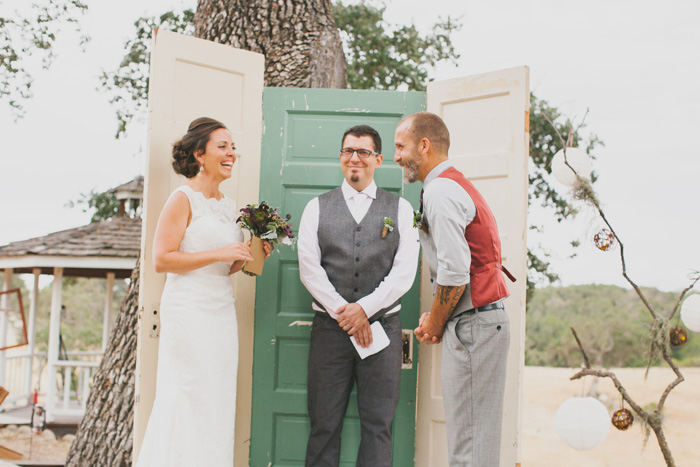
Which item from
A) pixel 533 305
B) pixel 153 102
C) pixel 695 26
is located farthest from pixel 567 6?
pixel 153 102

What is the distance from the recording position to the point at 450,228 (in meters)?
2.58

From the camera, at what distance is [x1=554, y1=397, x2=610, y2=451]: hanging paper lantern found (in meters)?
4.69

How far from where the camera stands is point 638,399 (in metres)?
A: 13.0

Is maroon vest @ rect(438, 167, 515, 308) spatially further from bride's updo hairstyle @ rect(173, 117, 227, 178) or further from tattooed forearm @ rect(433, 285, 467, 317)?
bride's updo hairstyle @ rect(173, 117, 227, 178)

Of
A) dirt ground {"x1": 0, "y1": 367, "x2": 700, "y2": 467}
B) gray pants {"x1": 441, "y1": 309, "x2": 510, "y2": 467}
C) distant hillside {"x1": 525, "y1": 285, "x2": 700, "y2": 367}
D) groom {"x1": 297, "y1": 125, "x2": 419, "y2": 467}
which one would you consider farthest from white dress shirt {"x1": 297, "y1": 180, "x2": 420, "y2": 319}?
distant hillside {"x1": 525, "y1": 285, "x2": 700, "y2": 367}

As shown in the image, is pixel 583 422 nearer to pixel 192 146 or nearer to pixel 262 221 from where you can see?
pixel 262 221

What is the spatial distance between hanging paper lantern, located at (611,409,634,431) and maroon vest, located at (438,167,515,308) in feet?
8.30

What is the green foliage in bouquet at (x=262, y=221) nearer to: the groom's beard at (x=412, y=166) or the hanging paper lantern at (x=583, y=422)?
the groom's beard at (x=412, y=166)

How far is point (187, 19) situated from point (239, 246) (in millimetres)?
7191

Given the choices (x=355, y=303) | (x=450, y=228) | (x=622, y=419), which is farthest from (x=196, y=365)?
(x=622, y=419)

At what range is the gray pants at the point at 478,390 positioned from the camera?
8.74 feet

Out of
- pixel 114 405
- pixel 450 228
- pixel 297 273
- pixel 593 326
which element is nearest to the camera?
pixel 450 228

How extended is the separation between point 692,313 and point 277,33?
172 inches

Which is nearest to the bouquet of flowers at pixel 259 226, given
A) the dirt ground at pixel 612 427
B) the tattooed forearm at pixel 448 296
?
the tattooed forearm at pixel 448 296
